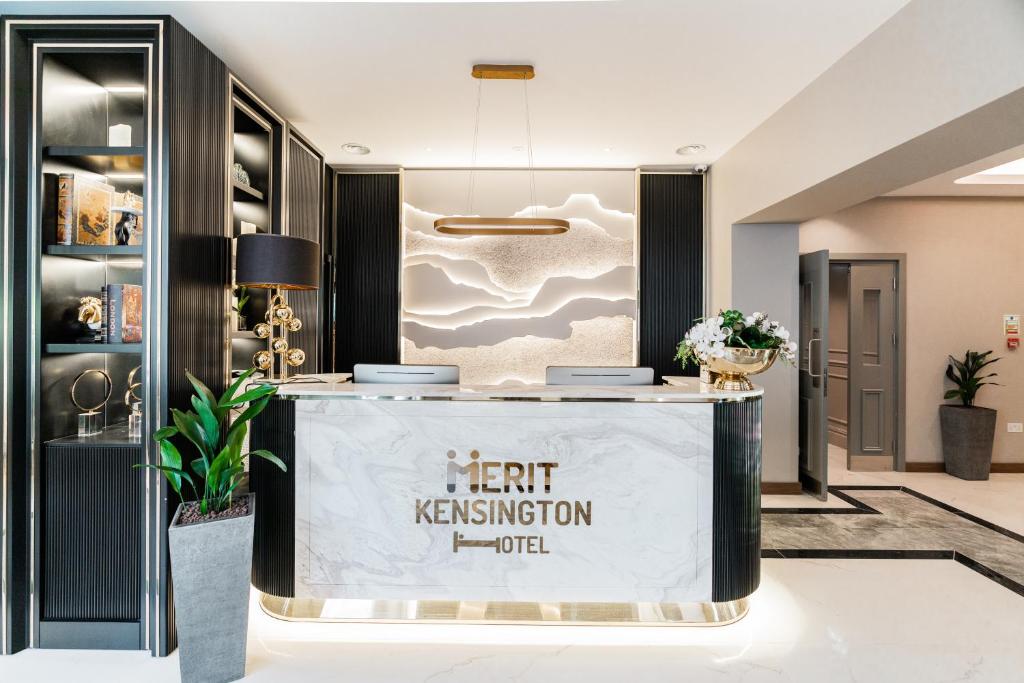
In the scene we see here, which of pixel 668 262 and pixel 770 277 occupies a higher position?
pixel 668 262

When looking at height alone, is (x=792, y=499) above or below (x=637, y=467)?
below

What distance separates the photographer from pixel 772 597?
9.00ft

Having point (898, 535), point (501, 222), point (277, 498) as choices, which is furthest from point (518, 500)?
point (898, 535)

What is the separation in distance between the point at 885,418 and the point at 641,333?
2.74 meters

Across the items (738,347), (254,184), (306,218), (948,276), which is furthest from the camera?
(948,276)

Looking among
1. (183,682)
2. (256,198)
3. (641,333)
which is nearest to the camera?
(183,682)

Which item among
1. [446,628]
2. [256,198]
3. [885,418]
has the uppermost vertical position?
[256,198]

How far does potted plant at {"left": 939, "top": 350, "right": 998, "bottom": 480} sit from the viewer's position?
4.87m

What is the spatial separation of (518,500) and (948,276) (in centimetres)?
525

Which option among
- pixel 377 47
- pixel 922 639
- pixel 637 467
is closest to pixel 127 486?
pixel 637 467

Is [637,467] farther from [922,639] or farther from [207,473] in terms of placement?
[207,473]

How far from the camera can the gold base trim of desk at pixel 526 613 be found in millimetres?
2455

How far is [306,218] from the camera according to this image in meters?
4.17

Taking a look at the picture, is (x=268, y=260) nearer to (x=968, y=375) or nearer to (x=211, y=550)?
(x=211, y=550)
